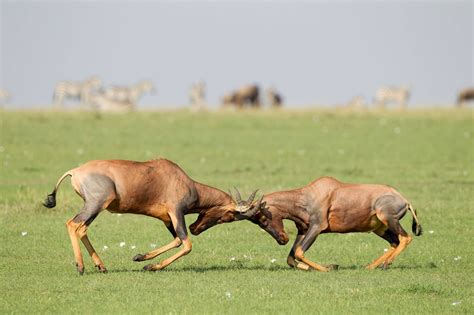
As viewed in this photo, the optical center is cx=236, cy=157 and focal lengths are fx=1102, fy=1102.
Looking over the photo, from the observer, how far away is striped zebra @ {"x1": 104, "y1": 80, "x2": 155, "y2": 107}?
5912 cm

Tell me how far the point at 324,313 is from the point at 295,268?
296 centimetres

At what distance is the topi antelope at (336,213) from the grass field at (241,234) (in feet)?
1.50

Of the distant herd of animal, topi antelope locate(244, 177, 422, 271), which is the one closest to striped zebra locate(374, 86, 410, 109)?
the distant herd of animal

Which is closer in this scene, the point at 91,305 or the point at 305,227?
the point at 91,305

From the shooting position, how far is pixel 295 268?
Result: 50.1 ft

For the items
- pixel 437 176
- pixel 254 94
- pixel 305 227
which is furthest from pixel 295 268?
pixel 254 94

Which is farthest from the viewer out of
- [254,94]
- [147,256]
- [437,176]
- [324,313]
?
[254,94]

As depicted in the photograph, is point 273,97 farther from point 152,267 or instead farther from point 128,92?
point 152,267

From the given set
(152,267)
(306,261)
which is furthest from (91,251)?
(306,261)

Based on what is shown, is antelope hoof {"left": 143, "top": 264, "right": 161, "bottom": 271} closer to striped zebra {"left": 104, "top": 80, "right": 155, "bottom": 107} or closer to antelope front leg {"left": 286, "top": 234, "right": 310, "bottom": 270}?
antelope front leg {"left": 286, "top": 234, "right": 310, "bottom": 270}

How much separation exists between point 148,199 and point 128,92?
47498mm

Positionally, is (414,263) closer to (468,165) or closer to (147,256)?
(147,256)

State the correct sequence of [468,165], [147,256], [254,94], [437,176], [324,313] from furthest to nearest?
[254,94]
[468,165]
[437,176]
[147,256]
[324,313]

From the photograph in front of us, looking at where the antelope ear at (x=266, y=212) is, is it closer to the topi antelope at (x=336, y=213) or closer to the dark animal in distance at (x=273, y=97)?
the topi antelope at (x=336, y=213)
